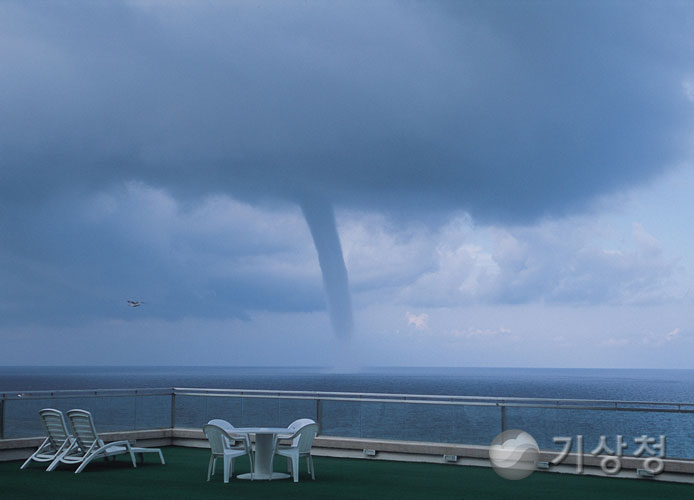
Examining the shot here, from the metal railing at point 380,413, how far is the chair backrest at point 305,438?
8.69ft

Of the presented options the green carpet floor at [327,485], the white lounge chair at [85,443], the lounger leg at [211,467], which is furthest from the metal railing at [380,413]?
the lounger leg at [211,467]

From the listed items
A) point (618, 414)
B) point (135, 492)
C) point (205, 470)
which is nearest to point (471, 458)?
point (618, 414)

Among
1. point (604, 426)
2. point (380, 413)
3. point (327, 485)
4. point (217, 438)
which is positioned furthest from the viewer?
point (380, 413)

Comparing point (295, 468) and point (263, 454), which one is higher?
point (263, 454)

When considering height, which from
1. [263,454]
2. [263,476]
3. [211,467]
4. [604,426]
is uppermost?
[604,426]

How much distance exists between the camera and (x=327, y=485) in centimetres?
1147

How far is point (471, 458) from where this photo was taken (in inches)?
545

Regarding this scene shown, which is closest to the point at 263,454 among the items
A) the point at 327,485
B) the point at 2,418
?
the point at 327,485

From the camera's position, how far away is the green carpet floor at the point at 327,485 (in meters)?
10.5

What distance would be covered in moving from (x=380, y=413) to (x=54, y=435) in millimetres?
5728

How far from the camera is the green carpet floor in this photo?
10.5 m

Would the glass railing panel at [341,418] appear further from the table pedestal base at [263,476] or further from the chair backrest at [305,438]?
the table pedestal base at [263,476]

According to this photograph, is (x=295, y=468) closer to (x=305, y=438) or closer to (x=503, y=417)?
(x=305, y=438)

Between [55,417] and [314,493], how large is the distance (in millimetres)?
5067
